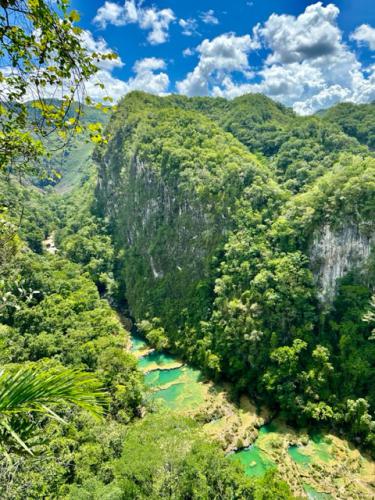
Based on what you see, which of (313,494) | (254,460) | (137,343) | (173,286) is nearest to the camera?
(313,494)

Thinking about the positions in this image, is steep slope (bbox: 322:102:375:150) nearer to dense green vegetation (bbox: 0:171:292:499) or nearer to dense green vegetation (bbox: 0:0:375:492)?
dense green vegetation (bbox: 0:0:375:492)

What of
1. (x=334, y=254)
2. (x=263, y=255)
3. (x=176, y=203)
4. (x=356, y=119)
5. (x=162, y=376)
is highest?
(x=356, y=119)

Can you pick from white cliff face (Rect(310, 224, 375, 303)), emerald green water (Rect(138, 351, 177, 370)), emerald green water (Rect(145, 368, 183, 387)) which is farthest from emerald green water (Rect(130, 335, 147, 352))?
white cliff face (Rect(310, 224, 375, 303))

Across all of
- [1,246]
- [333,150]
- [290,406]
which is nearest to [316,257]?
[290,406]

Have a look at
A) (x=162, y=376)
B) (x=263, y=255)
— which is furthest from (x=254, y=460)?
(x=263, y=255)

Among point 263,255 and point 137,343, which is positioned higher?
point 263,255

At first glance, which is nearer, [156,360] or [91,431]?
[91,431]

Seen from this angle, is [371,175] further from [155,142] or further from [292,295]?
[155,142]

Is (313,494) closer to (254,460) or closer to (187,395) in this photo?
(254,460)
